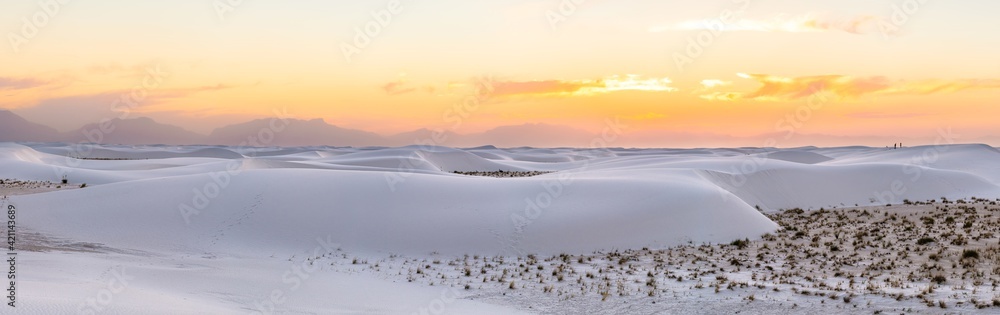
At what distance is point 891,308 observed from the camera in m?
12.8

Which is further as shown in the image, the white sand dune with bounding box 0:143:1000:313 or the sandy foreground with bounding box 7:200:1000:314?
the white sand dune with bounding box 0:143:1000:313

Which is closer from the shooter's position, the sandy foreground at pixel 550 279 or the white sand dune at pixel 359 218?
the sandy foreground at pixel 550 279

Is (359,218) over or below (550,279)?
over

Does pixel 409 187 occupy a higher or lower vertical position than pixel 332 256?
higher

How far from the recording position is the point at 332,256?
20969mm

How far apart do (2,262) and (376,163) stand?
67.7 metres

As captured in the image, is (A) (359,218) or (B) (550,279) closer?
(B) (550,279)

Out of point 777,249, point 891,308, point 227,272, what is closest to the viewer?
point 891,308

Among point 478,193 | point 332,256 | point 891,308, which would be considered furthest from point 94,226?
point 891,308

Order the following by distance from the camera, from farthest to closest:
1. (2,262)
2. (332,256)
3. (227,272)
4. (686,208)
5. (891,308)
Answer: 1. (686,208)
2. (332,256)
3. (227,272)
4. (2,262)
5. (891,308)

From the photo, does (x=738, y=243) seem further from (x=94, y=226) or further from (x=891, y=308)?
(x=94, y=226)

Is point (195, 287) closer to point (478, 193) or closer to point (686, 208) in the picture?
point (478, 193)

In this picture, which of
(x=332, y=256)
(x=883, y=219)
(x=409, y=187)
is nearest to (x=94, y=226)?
(x=332, y=256)

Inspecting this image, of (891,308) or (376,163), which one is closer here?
(891,308)
